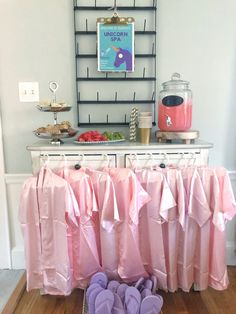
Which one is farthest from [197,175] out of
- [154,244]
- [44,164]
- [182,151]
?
[44,164]

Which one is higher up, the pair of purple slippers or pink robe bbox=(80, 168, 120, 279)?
pink robe bbox=(80, 168, 120, 279)

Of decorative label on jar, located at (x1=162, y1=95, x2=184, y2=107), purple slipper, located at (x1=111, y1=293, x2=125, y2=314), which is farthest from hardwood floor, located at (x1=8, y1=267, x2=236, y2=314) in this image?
decorative label on jar, located at (x1=162, y1=95, x2=184, y2=107)

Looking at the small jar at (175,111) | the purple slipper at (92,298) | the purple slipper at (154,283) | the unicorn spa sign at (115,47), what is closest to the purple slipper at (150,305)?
the purple slipper at (154,283)

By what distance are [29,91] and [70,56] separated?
0.35 meters

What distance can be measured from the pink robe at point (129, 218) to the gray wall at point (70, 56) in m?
0.64

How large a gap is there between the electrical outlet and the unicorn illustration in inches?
21.2

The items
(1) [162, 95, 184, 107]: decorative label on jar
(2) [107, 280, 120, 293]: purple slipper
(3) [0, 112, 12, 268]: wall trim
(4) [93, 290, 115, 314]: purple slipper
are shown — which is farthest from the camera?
(3) [0, 112, 12, 268]: wall trim

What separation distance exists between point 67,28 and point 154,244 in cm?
140

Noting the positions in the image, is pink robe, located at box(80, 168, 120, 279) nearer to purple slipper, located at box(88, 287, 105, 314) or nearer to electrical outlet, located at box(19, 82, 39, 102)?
purple slipper, located at box(88, 287, 105, 314)

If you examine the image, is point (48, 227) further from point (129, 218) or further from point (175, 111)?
point (175, 111)

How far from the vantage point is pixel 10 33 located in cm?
167

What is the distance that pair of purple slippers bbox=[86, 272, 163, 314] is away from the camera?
1.30 m

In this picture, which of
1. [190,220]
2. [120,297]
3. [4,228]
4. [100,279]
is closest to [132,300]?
[120,297]

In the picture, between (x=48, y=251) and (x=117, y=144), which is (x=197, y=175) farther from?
(x=48, y=251)
